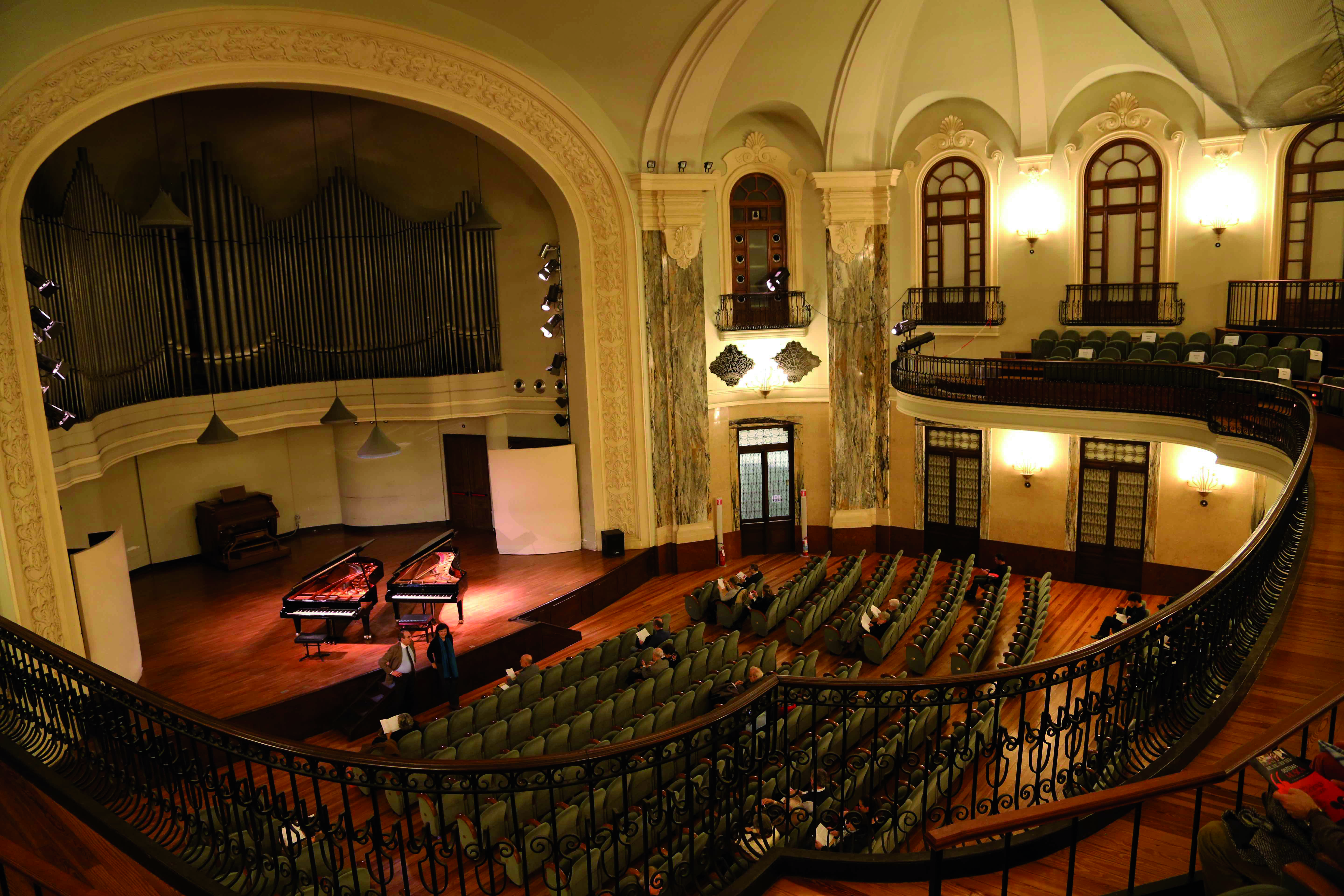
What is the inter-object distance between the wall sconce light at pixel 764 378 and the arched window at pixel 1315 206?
772 cm

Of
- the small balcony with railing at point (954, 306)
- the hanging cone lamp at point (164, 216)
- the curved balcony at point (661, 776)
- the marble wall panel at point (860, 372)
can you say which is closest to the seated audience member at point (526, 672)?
the curved balcony at point (661, 776)

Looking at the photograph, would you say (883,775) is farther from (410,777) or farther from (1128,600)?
(1128,600)

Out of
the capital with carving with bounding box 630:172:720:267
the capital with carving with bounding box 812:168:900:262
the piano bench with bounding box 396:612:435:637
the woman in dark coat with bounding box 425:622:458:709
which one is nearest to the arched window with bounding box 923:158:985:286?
the capital with carving with bounding box 812:168:900:262

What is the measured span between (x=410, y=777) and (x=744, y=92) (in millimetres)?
12234

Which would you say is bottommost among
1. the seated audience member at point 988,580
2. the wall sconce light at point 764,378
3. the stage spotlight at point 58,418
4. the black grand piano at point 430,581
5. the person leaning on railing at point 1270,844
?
the seated audience member at point 988,580

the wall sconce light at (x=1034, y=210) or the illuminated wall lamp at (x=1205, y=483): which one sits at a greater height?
the wall sconce light at (x=1034, y=210)

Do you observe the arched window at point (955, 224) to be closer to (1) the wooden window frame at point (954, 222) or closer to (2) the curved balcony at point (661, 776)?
(1) the wooden window frame at point (954, 222)

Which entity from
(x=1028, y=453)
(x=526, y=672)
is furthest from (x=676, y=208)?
(x=526, y=672)

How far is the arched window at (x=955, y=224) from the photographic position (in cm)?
1587

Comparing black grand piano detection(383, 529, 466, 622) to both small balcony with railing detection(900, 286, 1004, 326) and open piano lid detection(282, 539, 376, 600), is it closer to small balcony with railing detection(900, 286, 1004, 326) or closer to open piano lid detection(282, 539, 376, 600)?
open piano lid detection(282, 539, 376, 600)

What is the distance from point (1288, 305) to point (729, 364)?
8.36m

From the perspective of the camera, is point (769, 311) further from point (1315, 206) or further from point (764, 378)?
point (1315, 206)

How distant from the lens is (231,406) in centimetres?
1319

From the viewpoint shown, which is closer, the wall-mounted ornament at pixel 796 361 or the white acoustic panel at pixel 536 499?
the white acoustic panel at pixel 536 499
